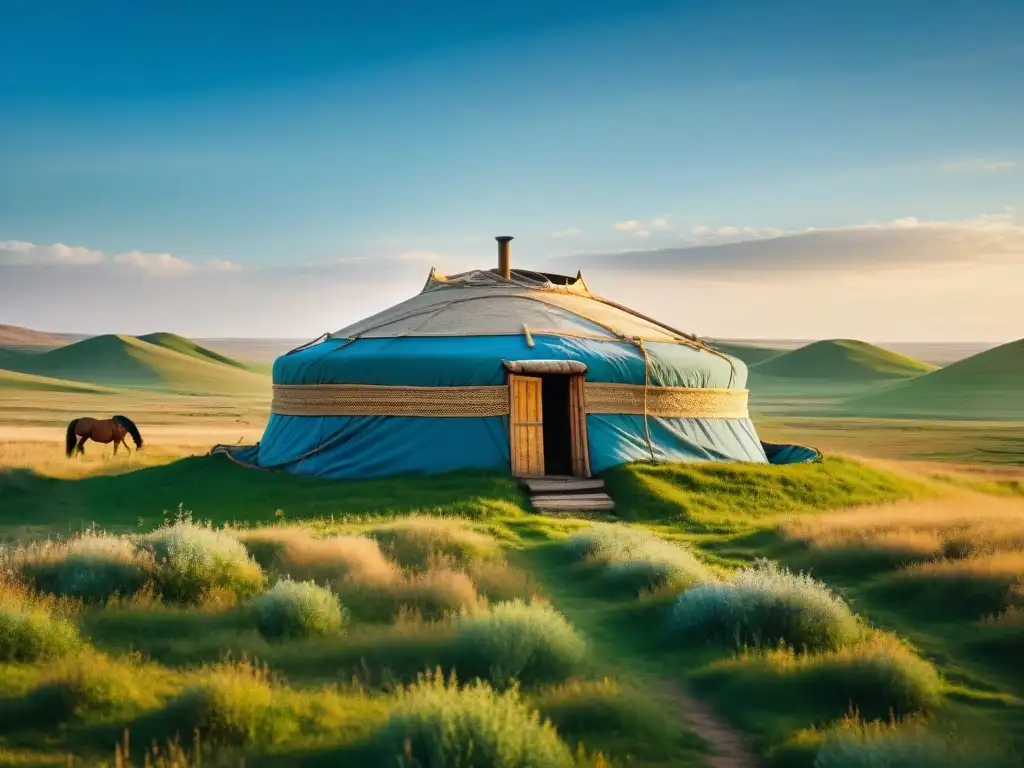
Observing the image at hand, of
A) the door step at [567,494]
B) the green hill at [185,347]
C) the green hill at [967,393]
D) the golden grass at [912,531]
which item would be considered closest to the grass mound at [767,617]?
the golden grass at [912,531]

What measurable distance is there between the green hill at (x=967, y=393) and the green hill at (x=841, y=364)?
20.2 metres

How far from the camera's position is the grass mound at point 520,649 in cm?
619

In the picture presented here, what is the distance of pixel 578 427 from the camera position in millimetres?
15773

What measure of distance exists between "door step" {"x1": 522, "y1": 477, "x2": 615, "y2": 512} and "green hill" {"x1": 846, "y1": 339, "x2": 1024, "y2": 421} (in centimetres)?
7491

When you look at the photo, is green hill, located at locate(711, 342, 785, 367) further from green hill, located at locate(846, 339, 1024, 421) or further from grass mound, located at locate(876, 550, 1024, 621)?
grass mound, located at locate(876, 550, 1024, 621)

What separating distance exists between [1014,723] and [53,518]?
13376 millimetres

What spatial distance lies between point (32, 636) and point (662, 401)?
11.8 metres

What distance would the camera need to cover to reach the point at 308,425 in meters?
17.0

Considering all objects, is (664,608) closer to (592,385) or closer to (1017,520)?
(1017,520)

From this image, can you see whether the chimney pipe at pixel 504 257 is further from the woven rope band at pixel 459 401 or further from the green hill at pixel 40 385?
the green hill at pixel 40 385

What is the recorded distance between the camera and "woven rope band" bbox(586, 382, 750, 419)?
1596 centimetres

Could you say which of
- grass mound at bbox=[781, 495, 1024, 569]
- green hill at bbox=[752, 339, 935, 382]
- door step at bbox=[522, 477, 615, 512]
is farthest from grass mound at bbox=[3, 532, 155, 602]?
green hill at bbox=[752, 339, 935, 382]

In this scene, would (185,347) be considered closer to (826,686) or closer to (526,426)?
(526,426)

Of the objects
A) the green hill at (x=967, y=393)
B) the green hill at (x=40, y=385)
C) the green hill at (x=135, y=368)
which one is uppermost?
the green hill at (x=135, y=368)
